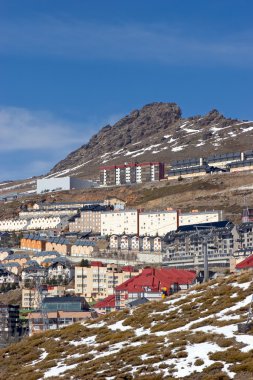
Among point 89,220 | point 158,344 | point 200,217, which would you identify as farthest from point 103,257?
point 158,344

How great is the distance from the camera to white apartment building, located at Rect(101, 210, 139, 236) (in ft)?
564

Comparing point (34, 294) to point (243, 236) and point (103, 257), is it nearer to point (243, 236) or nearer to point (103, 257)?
point (103, 257)

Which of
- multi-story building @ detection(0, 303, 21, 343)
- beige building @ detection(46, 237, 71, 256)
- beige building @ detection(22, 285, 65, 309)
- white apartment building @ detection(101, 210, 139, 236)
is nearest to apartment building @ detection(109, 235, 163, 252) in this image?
beige building @ detection(46, 237, 71, 256)

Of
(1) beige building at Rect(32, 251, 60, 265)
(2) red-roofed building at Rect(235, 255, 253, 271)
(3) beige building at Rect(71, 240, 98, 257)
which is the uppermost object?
(3) beige building at Rect(71, 240, 98, 257)

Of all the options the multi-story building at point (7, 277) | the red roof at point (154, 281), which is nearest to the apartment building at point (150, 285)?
the red roof at point (154, 281)

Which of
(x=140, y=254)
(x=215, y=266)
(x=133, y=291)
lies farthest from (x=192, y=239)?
(x=133, y=291)

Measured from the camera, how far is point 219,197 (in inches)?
7367

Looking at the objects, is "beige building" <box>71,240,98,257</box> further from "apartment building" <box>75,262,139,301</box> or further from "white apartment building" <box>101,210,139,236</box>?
"apartment building" <box>75,262,139,301</box>

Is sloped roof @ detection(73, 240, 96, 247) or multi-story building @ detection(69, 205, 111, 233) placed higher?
multi-story building @ detection(69, 205, 111, 233)

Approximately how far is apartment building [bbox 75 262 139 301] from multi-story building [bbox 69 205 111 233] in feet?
173

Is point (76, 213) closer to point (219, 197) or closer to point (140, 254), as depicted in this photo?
point (219, 197)

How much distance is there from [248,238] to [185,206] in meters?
46.2

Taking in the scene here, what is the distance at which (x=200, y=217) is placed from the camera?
163 m

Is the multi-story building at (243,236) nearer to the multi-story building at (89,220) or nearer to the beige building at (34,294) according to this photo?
the beige building at (34,294)
